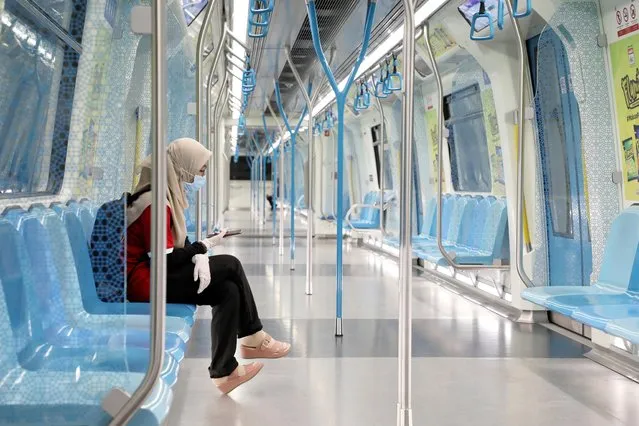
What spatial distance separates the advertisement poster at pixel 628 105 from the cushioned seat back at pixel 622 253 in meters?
0.21

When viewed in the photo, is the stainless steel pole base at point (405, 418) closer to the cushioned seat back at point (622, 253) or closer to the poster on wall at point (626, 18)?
the cushioned seat back at point (622, 253)

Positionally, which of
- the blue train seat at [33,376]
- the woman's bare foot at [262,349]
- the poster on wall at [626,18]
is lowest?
the woman's bare foot at [262,349]

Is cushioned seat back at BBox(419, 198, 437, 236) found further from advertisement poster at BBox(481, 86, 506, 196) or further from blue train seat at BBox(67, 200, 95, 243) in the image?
blue train seat at BBox(67, 200, 95, 243)

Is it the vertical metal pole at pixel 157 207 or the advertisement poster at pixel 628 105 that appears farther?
the advertisement poster at pixel 628 105

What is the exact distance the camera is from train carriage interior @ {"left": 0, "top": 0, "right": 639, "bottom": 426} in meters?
1.93

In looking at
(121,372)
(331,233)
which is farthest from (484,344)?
(331,233)

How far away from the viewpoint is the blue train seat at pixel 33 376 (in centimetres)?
175

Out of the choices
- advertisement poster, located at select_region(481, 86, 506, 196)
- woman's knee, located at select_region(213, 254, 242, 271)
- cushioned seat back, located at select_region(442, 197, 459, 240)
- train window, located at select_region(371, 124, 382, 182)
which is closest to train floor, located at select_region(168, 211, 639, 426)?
woman's knee, located at select_region(213, 254, 242, 271)

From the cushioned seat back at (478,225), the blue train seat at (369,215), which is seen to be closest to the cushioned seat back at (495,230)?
the cushioned seat back at (478,225)

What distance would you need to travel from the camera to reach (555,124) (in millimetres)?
5879

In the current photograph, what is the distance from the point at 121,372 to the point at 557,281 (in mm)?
4696

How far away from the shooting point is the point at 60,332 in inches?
75.7

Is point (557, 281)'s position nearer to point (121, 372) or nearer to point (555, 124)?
point (555, 124)

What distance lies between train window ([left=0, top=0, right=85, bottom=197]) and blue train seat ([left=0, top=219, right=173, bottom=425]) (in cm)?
27
